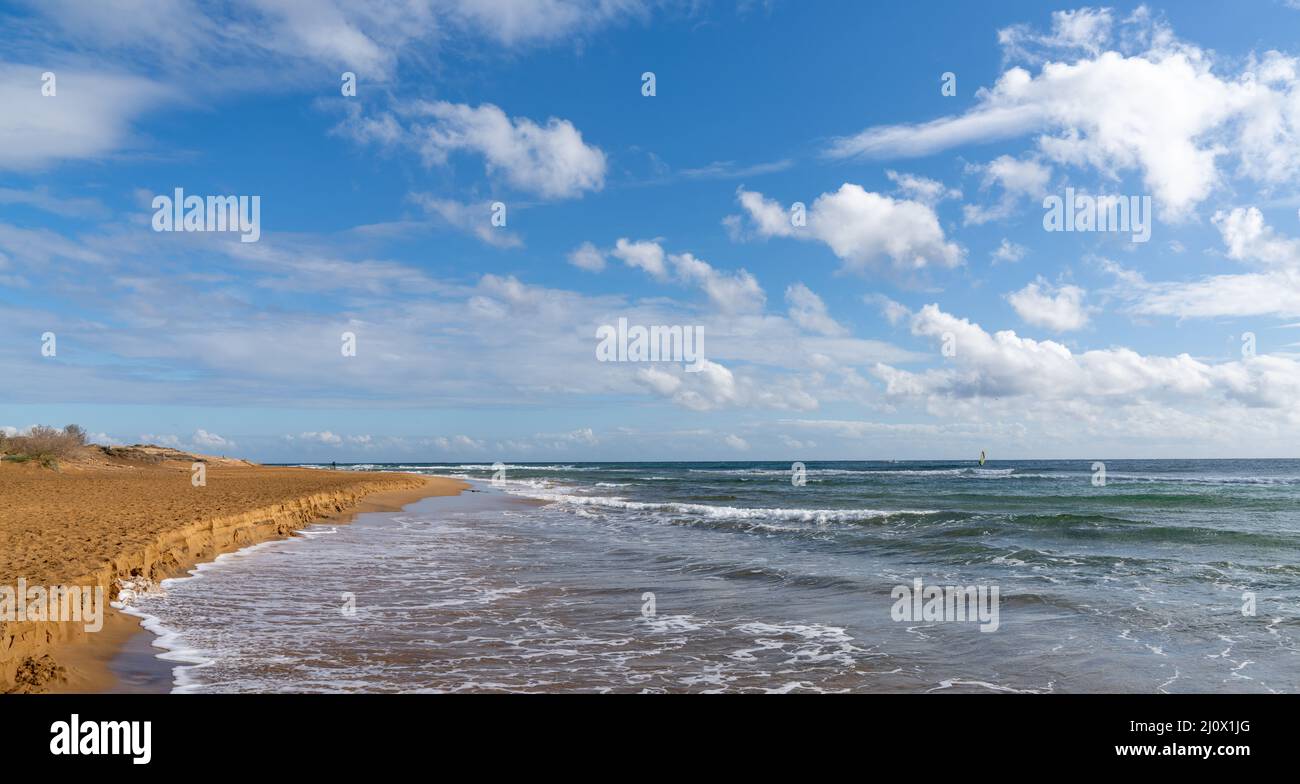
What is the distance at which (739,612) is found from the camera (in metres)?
11.3

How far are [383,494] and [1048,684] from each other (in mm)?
38421

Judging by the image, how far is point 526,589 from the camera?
42.6ft

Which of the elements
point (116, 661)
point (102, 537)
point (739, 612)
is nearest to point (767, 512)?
point (739, 612)

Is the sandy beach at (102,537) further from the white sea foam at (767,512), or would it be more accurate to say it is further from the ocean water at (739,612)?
the white sea foam at (767,512)

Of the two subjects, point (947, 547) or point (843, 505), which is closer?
point (947, 547)

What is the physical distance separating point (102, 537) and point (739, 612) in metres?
11.5

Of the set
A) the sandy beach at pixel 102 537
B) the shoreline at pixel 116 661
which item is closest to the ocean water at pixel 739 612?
the shoreline at pixel 116 661

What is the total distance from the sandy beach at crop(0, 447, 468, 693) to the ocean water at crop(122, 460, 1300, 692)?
0.74 metres

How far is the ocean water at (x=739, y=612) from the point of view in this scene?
25.4 ft

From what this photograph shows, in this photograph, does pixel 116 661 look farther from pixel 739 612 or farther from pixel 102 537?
Result: pixel 739 612
